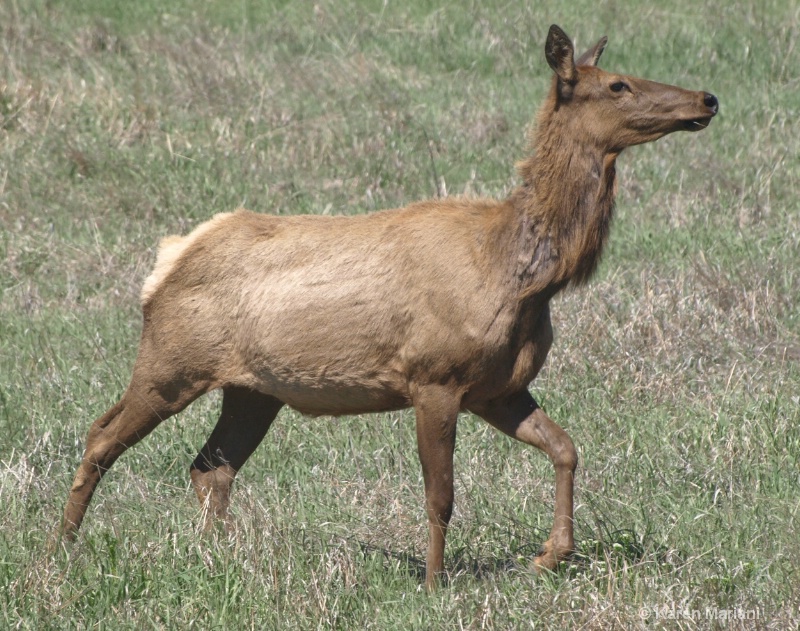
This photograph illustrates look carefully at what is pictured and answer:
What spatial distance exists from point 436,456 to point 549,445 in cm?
50

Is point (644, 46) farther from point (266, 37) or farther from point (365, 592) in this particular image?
point (365, 592)

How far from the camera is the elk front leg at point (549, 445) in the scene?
18.3ft

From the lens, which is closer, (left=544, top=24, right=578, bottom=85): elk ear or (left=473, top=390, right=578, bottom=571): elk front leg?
(left=473, top=390, right=578, bottom=571): elk front leg

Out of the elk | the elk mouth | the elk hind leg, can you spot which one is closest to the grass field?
the elk hind leg

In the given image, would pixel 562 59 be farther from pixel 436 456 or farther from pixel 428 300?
pixel 436 456

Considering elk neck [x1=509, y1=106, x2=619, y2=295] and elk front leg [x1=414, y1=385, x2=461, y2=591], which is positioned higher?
elk neck [x1=509, y1=106, x2=619, y2=295]

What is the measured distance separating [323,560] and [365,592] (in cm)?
23

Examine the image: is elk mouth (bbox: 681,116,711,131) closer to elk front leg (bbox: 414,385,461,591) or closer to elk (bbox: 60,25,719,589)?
elk (bbox: 60,25,719,589)

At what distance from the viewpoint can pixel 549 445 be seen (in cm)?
576

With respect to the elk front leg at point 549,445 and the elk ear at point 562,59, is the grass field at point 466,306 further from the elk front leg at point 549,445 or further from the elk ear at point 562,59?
the elk ear at point 562,59

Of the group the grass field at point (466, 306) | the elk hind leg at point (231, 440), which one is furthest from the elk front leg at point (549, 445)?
the elk hind leg at point (231, 440)

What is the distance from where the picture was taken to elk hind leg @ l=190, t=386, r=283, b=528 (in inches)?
261

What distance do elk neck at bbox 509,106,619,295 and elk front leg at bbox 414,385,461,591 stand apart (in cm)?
61

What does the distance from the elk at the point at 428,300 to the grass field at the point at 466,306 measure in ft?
1.38
